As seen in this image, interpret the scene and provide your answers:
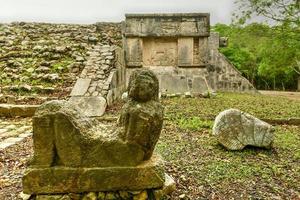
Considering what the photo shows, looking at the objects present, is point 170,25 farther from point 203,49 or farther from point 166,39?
point 203,49

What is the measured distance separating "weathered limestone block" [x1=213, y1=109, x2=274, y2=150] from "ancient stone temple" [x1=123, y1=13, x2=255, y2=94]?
7.06 meters

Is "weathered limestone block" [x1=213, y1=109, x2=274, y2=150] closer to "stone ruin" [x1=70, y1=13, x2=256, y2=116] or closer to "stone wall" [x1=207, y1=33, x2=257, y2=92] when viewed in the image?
"stone ruin" [x1=70, y1=13, x2=256, y2=116]

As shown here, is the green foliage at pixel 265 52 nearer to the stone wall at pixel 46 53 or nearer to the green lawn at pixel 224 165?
the green lawn at pixel 224 165

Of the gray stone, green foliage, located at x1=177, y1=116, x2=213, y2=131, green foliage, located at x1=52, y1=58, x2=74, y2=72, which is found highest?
green foliage, located at x1=52, y1=58, x2=74, y2=72

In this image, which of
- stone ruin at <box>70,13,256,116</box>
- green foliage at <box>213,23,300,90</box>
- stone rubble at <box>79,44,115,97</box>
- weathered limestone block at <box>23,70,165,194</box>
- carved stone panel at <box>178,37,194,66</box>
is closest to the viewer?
weathered limestone block at <box>23,70,165,194</box>

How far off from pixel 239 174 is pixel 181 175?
756 mm

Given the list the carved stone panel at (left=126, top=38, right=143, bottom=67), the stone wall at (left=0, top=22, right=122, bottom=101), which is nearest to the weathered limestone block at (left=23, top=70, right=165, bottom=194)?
the stone wall at (left=0, top=22, right=122, bottom=101)

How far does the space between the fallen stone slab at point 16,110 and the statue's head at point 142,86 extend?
226 inches

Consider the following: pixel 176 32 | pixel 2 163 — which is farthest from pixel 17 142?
pixel 176 32

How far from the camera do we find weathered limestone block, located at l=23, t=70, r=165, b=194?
3.44 metres

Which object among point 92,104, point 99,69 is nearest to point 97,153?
point 92,104

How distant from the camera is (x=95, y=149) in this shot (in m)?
3.52

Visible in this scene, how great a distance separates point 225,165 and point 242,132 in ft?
2.92

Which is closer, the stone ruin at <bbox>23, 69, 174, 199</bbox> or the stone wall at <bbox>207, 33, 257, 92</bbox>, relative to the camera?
the stone ruin at <bbox>23, 69, 174, 199</bbox>
